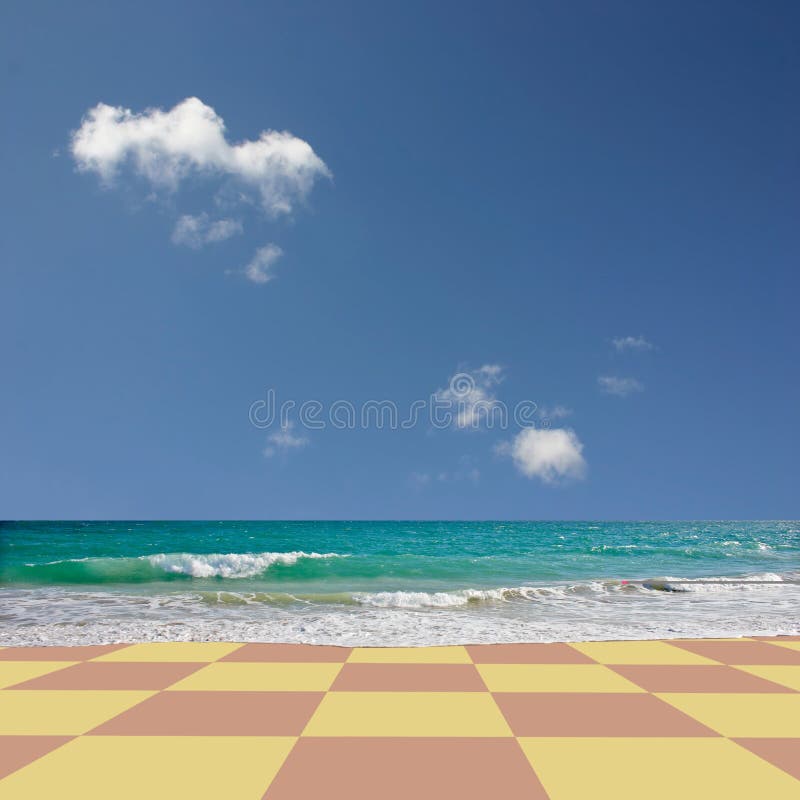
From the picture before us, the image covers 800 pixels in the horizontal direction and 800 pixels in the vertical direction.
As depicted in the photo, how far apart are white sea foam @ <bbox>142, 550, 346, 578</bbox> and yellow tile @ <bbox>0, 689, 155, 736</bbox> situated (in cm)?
2116

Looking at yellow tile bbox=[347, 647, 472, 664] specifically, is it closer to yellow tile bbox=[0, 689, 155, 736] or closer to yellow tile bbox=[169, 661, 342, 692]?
yellow tile bbox=[169, 661, 342, 692]

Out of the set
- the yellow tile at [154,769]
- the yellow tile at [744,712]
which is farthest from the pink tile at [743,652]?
the yellow tile at [154,769]

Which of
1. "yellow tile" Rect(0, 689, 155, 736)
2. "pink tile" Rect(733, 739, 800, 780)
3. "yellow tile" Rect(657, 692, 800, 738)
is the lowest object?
"yellow tile" Rect(0, 689, 155, 736)

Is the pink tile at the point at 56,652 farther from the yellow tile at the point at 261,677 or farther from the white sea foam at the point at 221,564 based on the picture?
the white sea foam at the point at 221,564

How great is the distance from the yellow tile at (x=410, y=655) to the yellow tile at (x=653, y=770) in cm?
288

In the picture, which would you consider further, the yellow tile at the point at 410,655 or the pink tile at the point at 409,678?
the yellow tile at the point at 410,655

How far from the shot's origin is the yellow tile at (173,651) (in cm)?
740

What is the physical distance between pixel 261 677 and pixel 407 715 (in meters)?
2.10

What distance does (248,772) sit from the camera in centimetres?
398

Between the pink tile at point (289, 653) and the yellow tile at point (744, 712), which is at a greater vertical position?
the yellow tile at point (744, 712)

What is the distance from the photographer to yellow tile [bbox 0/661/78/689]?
6.36 metres

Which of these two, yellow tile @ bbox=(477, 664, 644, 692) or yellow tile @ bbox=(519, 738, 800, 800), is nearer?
yellow tile @ bbox=(519, 738, 800, 800)

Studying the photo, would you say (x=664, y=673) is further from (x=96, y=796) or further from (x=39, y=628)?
(x=39, y=628)

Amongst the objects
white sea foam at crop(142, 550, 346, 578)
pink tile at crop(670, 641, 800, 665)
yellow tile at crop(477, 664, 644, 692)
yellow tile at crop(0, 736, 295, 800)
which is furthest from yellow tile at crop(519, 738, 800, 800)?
white sea foam at crop(142, 550, 346, 578)
